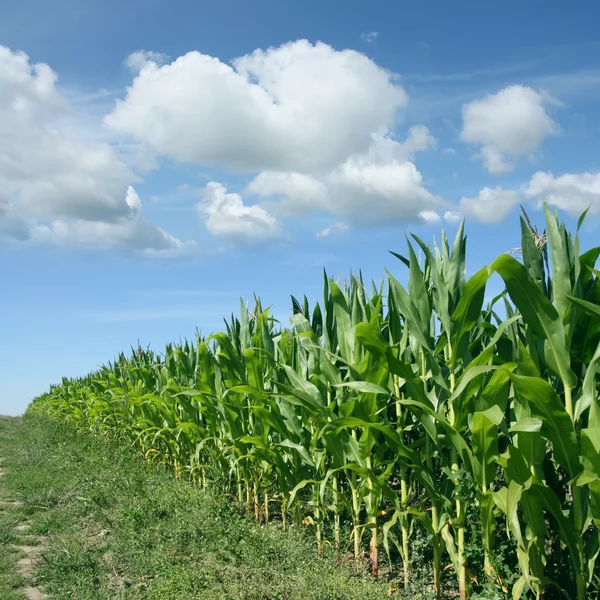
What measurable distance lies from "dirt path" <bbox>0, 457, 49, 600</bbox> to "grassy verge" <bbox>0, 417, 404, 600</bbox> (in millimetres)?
81

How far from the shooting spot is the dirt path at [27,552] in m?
4.95

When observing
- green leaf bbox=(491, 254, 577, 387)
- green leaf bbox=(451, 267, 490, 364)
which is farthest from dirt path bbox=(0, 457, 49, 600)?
green leaf bbox=(491, 254, 577, 387)

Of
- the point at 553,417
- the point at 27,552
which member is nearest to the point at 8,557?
the point at 27,552

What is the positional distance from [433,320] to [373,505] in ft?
4.54

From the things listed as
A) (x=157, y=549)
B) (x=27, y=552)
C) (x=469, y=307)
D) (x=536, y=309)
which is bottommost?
(x=27, y=552)

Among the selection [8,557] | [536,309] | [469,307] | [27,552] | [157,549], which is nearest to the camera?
[536,309]

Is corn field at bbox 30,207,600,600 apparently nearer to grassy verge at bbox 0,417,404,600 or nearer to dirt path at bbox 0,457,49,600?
grassy verge at bbox 0,417,404,600

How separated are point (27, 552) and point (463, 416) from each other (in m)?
4.67

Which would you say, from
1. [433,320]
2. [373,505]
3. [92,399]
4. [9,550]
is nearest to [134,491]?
[9,550]

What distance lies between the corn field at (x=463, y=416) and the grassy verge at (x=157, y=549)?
0.48 m

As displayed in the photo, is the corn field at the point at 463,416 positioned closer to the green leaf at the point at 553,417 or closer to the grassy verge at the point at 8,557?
the green leaf at the point at 553,417

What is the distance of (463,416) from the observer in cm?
357

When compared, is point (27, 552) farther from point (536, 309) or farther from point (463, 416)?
point (536, 309)

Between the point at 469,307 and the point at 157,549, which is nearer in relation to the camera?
the point at 469,307
